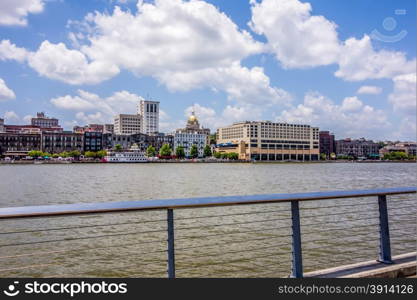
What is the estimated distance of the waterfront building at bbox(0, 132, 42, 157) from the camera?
583 feet

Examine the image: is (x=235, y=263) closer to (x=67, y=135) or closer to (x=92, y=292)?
(x=92, y=292)

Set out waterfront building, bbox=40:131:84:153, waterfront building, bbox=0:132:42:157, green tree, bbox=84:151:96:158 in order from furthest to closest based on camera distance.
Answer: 1. waterfront building, bbox=40:131:84:153
2. green tree, bbox=84:151:96:158
3. waterfront building, bbox=0:132:42:157

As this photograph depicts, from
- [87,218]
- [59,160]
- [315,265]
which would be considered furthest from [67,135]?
[315,265]

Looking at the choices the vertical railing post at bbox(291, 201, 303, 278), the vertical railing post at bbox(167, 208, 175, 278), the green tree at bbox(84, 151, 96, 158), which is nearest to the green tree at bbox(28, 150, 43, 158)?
the green tree at bbox(84, 151, 96, 158)

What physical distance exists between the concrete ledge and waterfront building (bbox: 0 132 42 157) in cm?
19120

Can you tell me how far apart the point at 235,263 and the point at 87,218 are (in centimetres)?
1134

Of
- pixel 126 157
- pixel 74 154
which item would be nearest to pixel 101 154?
pixel 74 154

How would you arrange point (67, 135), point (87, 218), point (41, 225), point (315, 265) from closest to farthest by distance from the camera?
point (315, 265) < point (41, 225) < point (87, 218) < point (67, 135)

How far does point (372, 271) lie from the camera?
5480 mm

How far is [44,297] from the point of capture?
3.76m

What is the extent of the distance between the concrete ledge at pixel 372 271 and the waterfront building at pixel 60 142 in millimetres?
192461

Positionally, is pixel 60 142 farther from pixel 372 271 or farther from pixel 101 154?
pixel 372 271

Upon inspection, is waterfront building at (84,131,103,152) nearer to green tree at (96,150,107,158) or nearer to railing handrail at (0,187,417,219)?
green tree at (96,150,107,158)

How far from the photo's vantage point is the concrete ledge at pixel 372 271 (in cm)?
532
